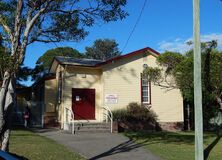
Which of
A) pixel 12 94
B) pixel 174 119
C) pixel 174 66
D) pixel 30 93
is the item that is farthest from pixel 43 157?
pixel 30 93

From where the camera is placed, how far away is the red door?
24.0 meters

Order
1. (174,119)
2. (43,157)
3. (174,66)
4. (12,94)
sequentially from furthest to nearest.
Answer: (174,119) < (174,66) < (43,157) < (12,94)

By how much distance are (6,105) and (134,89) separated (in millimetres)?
15689

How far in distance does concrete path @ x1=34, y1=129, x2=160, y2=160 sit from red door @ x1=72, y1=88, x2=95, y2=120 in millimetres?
4261

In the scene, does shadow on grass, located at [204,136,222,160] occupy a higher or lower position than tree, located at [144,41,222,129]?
lower

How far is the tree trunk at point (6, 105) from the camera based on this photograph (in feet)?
32.4

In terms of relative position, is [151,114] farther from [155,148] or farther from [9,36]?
[9,36]

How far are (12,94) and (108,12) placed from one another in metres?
5.05

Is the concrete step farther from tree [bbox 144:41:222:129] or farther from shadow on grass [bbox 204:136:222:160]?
shadow on grass [bbox 204:136:222:160]

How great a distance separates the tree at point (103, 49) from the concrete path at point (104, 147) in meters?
56.3

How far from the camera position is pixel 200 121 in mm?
10672

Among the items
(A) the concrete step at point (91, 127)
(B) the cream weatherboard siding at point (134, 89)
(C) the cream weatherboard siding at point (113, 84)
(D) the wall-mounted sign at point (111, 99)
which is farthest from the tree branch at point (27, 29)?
(D) the wall-mounted sign at point (111, 99)

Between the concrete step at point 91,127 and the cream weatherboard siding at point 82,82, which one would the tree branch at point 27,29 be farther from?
the cream weatherboard siding at point 82,82

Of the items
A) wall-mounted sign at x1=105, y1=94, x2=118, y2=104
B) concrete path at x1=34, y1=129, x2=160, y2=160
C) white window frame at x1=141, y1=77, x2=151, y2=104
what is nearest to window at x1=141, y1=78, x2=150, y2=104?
white window frame at x1=141, y1=77, x2=151, y2=104
